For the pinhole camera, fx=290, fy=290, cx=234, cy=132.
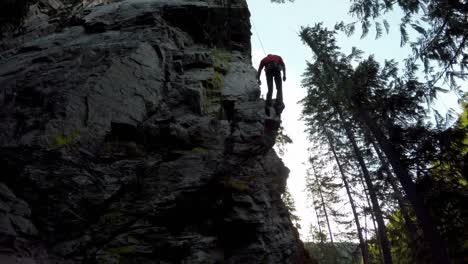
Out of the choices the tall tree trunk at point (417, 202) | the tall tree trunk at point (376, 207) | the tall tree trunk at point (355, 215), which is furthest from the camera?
the tall tree trunk at point (355, 215)

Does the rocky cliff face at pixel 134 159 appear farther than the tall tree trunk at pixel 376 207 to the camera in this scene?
No

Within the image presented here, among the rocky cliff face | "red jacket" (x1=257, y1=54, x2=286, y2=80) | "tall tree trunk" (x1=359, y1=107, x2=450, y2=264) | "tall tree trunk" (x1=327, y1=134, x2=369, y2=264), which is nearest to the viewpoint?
the rocky cliff face

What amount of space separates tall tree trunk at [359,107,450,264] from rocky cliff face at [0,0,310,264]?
4284mm

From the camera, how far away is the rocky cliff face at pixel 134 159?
18.4ft

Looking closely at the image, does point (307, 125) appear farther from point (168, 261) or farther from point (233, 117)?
point (168, 261)

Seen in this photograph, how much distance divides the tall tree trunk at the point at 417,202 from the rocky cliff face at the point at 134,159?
4.28 metres

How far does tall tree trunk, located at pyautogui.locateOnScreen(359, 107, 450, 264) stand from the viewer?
940 cm

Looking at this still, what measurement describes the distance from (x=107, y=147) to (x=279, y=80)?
20.9 ft

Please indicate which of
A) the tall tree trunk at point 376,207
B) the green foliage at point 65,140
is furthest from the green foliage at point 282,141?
the green foliage at point 65,140

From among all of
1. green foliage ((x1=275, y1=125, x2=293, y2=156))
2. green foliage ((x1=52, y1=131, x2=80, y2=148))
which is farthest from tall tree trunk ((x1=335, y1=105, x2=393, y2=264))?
green foliage ((x1=52, y1=131, x2=80, y2=148))

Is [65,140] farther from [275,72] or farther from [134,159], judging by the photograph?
[275,72]

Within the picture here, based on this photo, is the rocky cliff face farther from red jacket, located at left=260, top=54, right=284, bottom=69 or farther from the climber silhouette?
red jacket, located at left=260, top=54, right=284, bottom=69

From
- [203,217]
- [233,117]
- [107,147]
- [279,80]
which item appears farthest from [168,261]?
[279,80]

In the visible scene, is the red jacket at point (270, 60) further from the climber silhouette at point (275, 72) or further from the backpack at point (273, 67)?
the backpack at point (273, 67)
